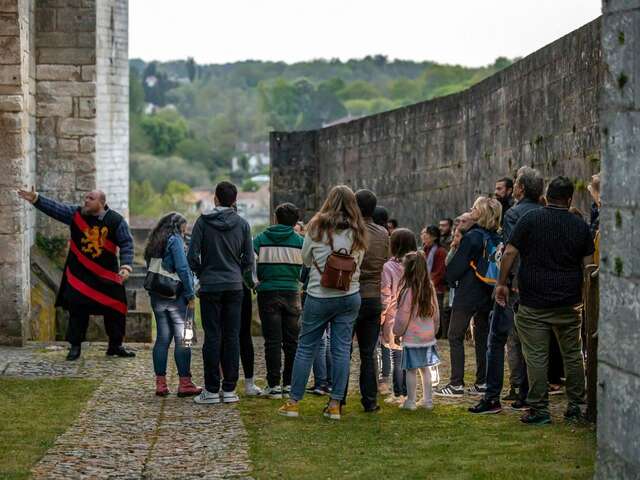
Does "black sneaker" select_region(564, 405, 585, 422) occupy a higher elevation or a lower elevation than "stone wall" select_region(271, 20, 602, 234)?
lower

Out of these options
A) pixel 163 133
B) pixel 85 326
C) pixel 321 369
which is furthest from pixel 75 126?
pixel 163 133

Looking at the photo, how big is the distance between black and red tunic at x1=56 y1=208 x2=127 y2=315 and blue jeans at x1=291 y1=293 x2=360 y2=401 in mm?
4182

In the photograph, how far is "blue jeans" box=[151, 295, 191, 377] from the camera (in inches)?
449

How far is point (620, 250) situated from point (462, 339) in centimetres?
459

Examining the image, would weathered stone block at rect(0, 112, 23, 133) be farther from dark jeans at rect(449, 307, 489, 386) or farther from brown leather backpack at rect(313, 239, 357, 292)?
brown leather backpack at rect(313, 239, 357, 292)

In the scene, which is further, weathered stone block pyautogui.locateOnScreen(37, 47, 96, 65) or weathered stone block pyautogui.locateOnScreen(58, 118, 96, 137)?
weathered stone block pyautogui.locateOnScreen(58, 118, 96, 137)

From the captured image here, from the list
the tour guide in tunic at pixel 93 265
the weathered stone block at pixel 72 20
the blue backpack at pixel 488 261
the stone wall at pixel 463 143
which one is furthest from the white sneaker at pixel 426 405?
the weathered stone block at pixel 72 20

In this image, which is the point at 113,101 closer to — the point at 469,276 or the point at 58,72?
the point at 58,72

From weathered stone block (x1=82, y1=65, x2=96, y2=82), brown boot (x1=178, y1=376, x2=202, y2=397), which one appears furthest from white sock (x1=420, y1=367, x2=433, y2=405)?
weathered stone block (x1=82, y1=65, x2=96, y2=82)

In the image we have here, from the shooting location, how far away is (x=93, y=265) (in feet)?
46.3

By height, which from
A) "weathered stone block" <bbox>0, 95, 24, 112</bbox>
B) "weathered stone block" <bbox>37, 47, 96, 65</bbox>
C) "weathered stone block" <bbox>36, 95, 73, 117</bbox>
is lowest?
"weathered stone block" <bbox>0, 95, 24, 112</bbox>

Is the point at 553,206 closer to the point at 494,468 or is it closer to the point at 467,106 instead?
the point at 494,468

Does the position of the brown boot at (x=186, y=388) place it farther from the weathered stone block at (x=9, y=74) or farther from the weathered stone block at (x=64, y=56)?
the weathered stone block at (x=64, y=56)

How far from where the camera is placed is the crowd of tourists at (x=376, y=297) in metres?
9.47
